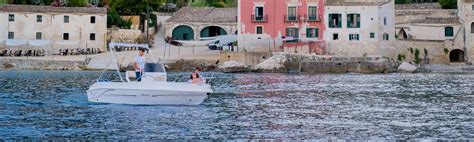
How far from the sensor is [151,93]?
135 feet

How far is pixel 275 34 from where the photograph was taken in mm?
83062

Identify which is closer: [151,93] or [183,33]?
[151,93]

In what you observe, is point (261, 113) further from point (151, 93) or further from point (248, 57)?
point (248, 57)

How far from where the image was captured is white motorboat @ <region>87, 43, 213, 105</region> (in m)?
41.0

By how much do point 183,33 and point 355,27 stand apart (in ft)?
72.7

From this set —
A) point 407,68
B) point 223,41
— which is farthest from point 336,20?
point 223,41

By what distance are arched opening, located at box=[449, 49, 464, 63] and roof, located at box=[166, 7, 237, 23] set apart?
21903 millimetres

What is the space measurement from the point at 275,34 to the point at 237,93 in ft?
107

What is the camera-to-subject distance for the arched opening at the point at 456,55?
293ft

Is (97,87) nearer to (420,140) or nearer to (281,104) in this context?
(281,104)

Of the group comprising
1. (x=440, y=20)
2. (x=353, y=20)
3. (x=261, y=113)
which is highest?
(x=440, y=20)

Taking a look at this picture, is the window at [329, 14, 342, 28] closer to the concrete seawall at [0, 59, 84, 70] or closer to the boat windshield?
the concrete seawall at [0, 59, 84, 70]

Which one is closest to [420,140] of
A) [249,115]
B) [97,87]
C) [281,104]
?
[249,115]

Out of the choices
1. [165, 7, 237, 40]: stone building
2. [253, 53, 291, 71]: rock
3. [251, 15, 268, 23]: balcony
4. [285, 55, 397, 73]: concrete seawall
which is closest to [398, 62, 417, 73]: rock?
[285, 55, 397, 73]: concrete seawall
